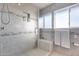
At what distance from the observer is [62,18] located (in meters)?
1.42

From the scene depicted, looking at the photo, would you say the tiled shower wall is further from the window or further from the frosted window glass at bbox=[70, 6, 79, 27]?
the frosted window glass at bbox=[70, 6, 79, 27]

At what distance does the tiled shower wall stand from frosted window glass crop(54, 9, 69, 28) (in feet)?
1.38

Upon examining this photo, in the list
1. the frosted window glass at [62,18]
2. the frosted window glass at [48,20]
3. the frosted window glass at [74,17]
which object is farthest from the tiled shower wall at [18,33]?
the frosted window glass at [74,17]

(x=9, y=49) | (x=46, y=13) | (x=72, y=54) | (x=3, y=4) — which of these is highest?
(x=3, y=4)

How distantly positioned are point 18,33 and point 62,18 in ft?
2.83

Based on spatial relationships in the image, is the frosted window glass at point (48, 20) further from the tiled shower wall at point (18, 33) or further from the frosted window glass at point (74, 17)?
the frosted window glass at point (74, 17)

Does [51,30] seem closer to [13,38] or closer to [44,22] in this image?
[44,22]

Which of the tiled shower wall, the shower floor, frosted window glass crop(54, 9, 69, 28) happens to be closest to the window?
the tiled shower wall

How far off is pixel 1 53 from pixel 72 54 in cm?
128

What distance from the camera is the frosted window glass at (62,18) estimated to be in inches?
55.6

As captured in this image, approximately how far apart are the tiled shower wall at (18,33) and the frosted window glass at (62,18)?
420mm

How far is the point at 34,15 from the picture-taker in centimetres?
146

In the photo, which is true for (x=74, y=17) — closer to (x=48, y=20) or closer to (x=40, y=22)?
(x=48, y=20)

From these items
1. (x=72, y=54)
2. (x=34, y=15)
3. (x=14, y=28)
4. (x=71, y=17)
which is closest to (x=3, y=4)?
(x=14, y=28)
